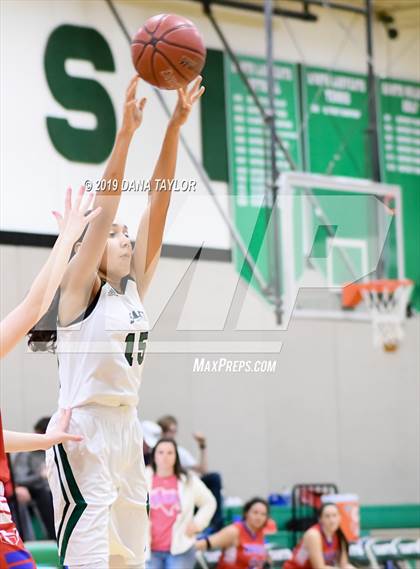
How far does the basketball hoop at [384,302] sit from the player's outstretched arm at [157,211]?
21.4 feet

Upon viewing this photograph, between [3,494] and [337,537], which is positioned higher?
[3,494]

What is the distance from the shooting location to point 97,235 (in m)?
4.48

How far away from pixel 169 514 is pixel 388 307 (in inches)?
165

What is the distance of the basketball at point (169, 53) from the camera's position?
556 cm

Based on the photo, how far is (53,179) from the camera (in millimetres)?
9477

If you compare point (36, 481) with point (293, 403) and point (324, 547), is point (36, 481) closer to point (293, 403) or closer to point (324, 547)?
point (324, 547)

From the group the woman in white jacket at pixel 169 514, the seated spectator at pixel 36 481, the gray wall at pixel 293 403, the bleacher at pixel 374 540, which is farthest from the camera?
the gray wall at pixel 293 403

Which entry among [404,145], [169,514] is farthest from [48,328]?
[404,145]

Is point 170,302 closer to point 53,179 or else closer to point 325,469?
point 53,179

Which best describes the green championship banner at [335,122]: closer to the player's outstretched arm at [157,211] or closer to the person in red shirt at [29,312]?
the player's outstretched arm at [157,211]

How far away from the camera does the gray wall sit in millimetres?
11000

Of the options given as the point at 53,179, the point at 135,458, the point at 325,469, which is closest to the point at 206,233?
the point at 53,179

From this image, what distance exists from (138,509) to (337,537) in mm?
4839

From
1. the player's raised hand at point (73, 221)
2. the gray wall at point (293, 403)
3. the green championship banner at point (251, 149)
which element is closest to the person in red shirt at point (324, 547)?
the gray wall at point (293, 403)
